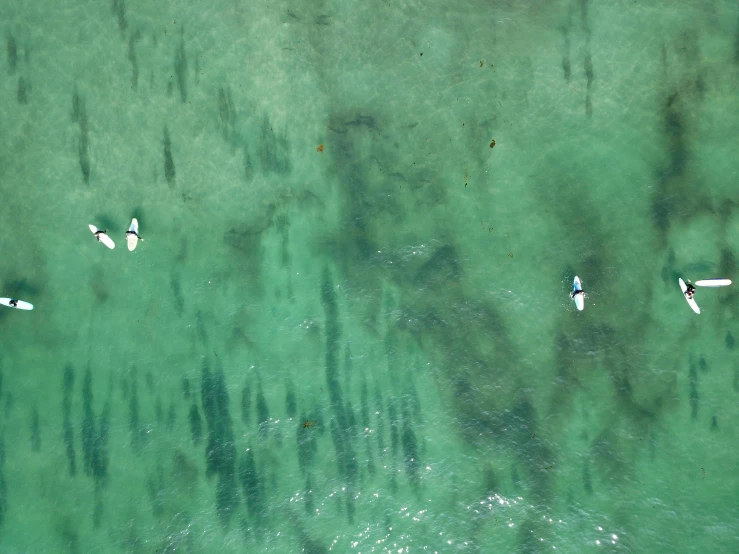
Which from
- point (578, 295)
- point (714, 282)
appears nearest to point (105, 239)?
point (578, 295)

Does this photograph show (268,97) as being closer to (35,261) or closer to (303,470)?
(35,261)

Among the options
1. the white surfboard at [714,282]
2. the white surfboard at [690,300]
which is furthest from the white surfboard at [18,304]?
the white surfboard at [714,282]

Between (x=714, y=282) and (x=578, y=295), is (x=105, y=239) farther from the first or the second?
(x=714, y=282)

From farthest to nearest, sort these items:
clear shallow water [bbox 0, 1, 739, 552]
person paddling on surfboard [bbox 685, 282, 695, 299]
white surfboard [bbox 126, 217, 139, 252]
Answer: white surfboard [bbox 126, 217, 139, 252] → clear shallow water [bbox 0, 1, 739, 552] → person paddling on surfboard [bbox 685, 282, 695, 299]

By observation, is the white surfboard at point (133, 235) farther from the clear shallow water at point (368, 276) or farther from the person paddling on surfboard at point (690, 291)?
the person paddling on surfboard at point (690, 291)

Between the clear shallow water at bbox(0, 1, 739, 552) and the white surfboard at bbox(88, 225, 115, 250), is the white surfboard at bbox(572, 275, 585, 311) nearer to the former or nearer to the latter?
the clear shallow water at bbox(0, 1, 739, 552)

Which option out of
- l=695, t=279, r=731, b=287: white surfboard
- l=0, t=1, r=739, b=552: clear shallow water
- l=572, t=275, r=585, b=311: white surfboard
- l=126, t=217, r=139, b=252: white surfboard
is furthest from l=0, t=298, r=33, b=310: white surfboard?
l=695, t=279, r=731, b=287: white surfboard
